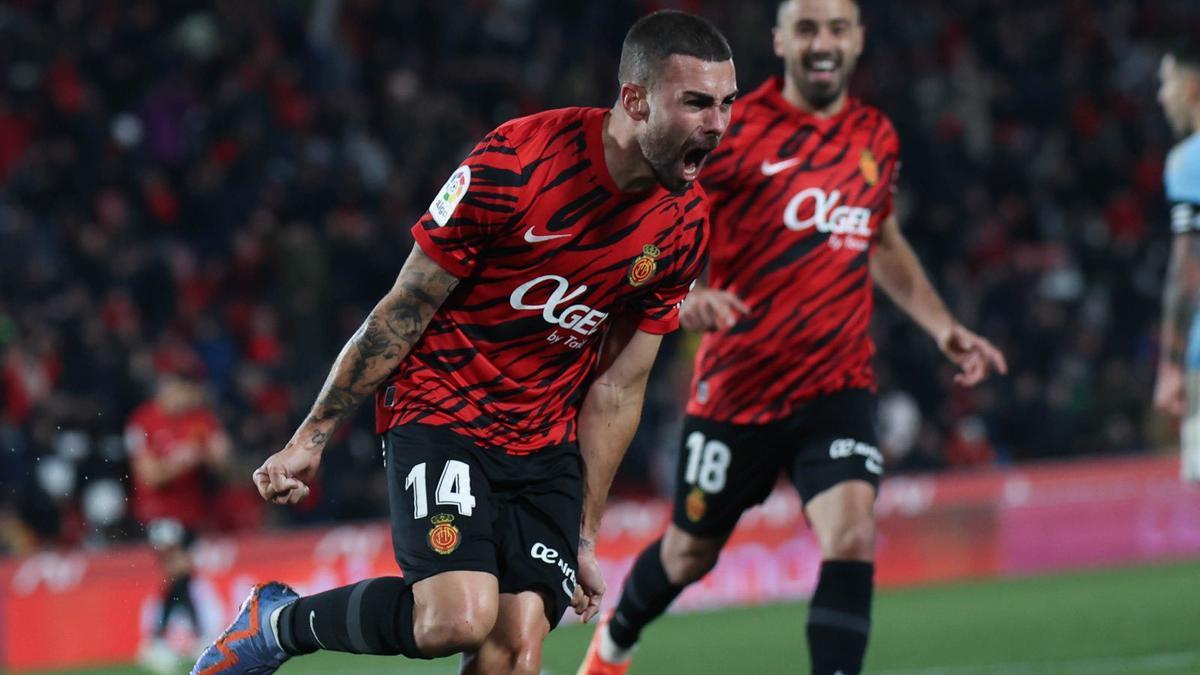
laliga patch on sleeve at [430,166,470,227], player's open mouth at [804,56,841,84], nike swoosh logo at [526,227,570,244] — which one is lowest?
nike swoosh logo at [526,227,570,244]

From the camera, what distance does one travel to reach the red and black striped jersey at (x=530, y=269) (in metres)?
4.74

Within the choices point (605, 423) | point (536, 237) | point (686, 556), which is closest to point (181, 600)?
point (686, 556)

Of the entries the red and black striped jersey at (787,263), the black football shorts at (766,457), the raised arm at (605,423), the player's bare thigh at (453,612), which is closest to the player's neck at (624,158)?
the raised arm at (605,423)

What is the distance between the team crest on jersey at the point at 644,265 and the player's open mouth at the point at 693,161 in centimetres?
30

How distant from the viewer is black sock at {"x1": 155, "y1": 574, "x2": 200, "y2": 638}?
34.7 feet

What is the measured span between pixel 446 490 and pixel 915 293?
8.74ft

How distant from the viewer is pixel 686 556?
6582 millimetres

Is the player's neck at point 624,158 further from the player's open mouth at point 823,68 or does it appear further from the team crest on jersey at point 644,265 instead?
the player's open mouth at point 823,68

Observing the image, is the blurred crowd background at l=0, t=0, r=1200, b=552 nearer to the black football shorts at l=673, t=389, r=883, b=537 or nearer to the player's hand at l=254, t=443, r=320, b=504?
the black football shorts at l=673, t=389, r=883, b=537

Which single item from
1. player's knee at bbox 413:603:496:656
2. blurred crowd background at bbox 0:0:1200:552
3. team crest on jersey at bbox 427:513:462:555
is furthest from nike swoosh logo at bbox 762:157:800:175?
blurred crowd background at bbox 0:0:1200:552

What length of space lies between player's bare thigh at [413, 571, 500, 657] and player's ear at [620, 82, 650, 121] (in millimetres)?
1311

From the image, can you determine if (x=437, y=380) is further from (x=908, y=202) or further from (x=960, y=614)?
(x=908, y=202)

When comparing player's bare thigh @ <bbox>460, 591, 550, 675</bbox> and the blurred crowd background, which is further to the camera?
the blurred crowd background

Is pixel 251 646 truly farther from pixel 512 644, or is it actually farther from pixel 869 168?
pixel 869 168
